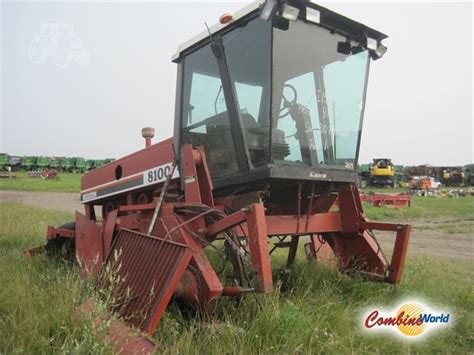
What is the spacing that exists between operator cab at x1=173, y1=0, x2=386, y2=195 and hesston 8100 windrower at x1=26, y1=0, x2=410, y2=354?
0.04 ft

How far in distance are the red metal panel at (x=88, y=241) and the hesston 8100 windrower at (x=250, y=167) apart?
0.06 feet

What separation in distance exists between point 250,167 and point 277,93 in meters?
0.70

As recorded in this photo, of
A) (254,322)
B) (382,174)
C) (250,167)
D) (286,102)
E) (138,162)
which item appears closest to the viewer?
(254,322)

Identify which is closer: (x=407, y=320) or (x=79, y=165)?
(x=407, y=320)

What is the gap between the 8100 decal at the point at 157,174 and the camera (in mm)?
4759

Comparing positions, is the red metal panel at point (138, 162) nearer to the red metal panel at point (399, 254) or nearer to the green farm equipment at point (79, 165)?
the red metal panel at point (399, 254)

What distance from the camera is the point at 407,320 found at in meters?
3.75

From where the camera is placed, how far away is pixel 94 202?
22.0 ft

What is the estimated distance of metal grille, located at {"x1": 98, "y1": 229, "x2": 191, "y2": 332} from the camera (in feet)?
9.96

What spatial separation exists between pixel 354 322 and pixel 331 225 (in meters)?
1.38

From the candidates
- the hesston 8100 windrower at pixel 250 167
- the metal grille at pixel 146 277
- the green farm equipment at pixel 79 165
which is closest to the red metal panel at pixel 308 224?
the hesston 8100 windrower at pixel 250 167

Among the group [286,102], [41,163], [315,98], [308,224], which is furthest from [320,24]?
[41,163]

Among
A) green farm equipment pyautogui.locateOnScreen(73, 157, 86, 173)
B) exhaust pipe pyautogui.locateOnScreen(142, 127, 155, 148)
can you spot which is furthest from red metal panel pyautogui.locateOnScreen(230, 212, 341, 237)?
green farm equipment pyautogui.locateOnScreen(73, 157, 86, 173)

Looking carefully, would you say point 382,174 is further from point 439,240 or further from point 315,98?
point 315,98
